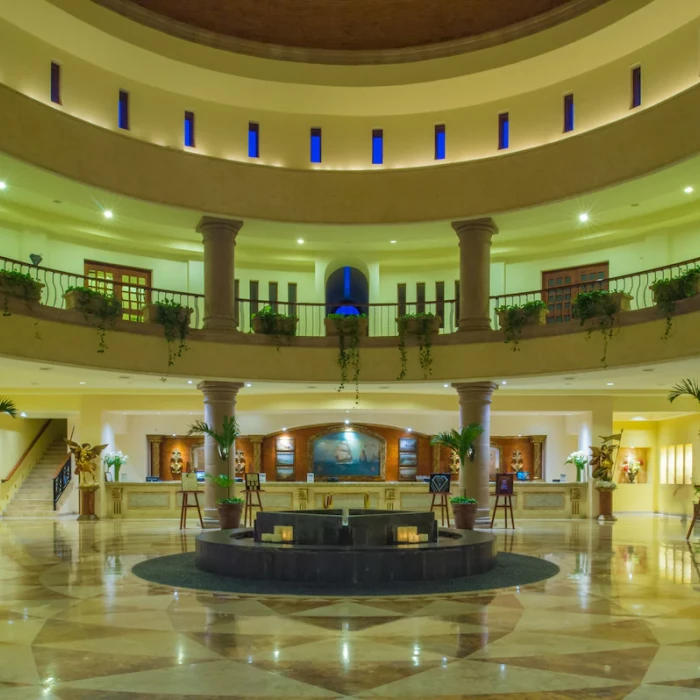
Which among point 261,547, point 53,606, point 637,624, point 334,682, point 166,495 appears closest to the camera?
point 334,682

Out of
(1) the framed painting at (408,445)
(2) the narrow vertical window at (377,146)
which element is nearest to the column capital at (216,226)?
(2) the narrow vertical window at (377,146)

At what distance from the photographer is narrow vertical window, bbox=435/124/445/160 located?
19.7 meters

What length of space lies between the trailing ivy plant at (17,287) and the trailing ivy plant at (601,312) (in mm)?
10713

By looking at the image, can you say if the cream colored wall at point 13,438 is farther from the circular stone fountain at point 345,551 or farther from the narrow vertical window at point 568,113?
the narrow vertical window at point 568,113

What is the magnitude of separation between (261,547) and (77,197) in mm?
9909

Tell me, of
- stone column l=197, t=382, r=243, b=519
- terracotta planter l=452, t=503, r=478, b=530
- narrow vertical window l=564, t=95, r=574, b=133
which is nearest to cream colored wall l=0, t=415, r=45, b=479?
stone column l=197, t=382, r=243, b=519

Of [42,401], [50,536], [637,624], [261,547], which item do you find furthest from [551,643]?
[42,401]

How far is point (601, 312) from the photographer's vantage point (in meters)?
16.5

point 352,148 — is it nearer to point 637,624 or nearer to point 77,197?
point 77,197

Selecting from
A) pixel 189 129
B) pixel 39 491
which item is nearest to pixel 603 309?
pixel 189 129

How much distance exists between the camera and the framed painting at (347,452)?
23.8 metres

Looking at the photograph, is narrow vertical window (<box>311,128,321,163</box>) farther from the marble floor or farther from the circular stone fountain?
the marble floor

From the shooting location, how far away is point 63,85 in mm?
17141

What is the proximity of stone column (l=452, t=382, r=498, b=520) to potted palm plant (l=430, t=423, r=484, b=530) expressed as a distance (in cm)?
7
